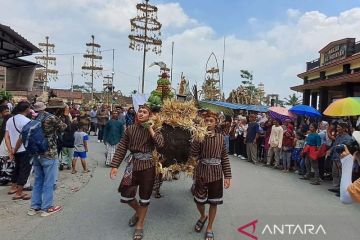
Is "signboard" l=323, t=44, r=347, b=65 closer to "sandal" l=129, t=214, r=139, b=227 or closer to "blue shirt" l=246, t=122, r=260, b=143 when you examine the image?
"blue shirt" l=246, t=122, r=260, b=143

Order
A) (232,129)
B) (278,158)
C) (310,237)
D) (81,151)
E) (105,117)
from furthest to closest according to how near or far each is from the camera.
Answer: (105,117), (232,129), (278,158), (81,151), (310,237)

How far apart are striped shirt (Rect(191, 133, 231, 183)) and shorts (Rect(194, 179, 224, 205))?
0.07 metres

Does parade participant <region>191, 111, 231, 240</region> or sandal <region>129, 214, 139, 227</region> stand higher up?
parade participant <region>191, 111, 231, 240</region>

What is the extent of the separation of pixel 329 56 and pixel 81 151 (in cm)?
1531

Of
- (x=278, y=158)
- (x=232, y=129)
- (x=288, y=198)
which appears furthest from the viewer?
(x=232, y=129)

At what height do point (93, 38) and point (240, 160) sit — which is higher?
point (93, 38)

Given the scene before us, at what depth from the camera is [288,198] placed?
7.86m

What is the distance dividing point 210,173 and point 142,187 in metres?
0.95

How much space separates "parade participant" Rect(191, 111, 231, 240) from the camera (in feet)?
17.5

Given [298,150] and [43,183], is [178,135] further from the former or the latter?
[298,150]

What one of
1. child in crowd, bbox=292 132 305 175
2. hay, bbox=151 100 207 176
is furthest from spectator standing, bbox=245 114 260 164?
hay, bbox=151 100 207 176

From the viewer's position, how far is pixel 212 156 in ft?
17.7

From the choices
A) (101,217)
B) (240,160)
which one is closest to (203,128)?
(101,217)

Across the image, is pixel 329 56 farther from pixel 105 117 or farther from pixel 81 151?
pixel 81 151
